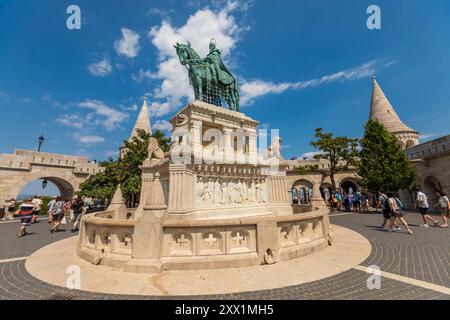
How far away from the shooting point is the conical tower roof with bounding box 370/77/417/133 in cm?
2906

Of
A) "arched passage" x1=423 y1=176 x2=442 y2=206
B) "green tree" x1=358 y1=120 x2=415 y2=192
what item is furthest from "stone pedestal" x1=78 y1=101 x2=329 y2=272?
"arched passage" x1=423 y1=176 x2=442 y2=206

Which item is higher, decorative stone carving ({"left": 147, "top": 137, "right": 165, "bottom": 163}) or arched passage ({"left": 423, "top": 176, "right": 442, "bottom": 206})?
decorative stone carving ({"left": 147, "top": 137, "right": 165, "bottom": 163})

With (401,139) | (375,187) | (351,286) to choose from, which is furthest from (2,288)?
(401,139)

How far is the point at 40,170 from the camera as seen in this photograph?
80.7ft

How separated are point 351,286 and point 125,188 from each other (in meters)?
19.3

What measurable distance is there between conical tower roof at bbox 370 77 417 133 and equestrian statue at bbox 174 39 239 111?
27.5 m

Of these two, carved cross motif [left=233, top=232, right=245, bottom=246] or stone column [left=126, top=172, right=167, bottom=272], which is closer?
stone column [left=126, top=172, right=167, bottom=272]

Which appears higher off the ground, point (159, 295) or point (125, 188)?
point (125, 188)

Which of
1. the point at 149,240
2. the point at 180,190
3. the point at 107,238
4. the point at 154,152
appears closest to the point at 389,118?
the point at 154,152

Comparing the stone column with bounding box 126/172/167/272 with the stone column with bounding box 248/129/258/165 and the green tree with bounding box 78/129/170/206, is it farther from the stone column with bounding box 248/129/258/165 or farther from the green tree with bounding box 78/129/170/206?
the green tree with bounding box 78/129/170/206

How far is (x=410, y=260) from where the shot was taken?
16.7 ft

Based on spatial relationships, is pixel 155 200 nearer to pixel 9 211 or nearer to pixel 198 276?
pixel 198 276
